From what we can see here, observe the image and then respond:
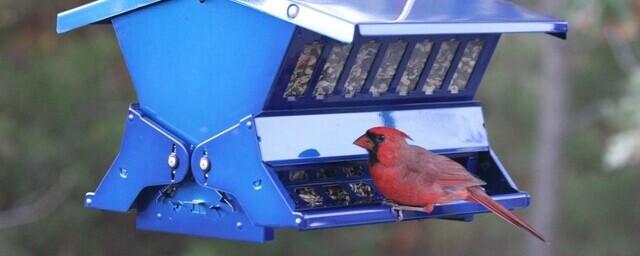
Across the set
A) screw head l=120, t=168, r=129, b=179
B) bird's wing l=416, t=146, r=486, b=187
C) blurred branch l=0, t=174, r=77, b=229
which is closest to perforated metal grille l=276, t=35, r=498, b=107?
bird's wing l=416, t=146, r=486, b=187

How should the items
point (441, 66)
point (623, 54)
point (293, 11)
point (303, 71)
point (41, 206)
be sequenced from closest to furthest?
1. point (293, 11)
2. point (303, 71)
3. point (441, 66)
4. point (41, 206)
5. point (623, 54)

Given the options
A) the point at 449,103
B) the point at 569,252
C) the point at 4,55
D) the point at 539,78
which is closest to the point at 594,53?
the point at 539,78

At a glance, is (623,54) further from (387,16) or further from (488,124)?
(387,16)

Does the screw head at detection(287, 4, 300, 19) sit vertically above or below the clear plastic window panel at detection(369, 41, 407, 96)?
above

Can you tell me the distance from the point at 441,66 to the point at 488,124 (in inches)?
317

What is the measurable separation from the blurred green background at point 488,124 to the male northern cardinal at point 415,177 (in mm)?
4563

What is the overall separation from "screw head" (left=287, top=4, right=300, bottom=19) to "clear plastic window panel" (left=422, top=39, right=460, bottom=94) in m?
0.81

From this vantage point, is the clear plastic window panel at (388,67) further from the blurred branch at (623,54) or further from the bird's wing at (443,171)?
the blurred branch at (623,54)

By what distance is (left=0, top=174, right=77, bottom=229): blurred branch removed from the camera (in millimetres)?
9477

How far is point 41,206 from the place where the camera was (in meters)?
9.52

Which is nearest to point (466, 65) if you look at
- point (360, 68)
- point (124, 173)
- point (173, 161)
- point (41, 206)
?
point (360, 68)

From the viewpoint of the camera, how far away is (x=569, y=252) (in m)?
13.3

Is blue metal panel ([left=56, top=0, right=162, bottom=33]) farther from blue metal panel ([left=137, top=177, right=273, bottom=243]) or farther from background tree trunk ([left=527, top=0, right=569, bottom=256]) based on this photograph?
background tree trunk ([left=527, top=0, right=569, bottom=256])

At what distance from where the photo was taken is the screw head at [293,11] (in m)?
3.85
